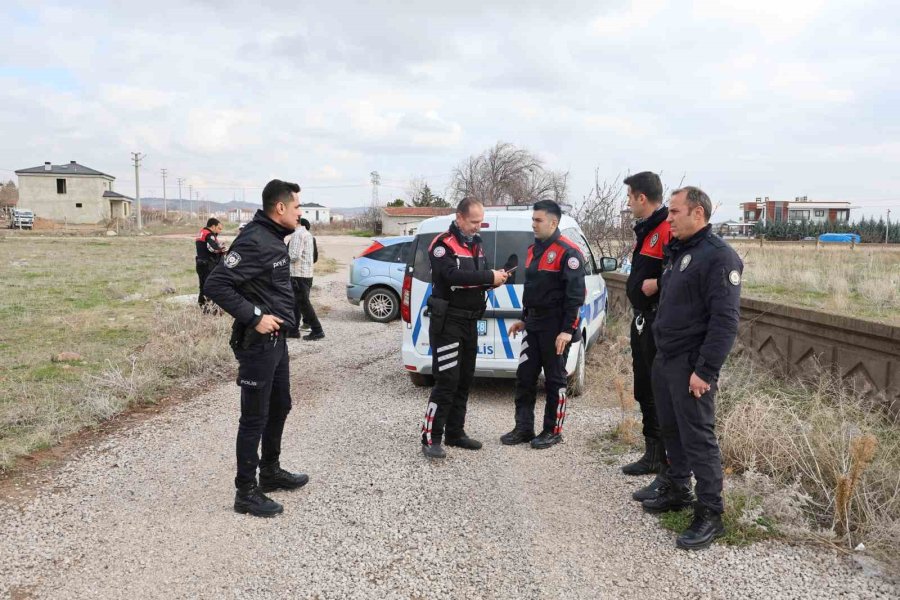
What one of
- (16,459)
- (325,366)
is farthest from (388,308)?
(16,459)

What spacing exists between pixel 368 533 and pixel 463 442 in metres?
1.58

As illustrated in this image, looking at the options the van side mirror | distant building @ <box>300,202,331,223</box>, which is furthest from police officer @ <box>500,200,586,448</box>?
distant building @ <box>300,202,331,223</box>

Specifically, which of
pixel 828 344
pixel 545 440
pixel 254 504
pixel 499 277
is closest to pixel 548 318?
pixel 499 277

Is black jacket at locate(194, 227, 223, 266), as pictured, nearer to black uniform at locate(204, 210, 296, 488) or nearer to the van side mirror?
the van side mirror

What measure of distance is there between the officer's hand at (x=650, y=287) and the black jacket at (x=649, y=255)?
29 millimetres

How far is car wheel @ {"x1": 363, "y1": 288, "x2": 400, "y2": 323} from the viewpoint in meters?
11.9

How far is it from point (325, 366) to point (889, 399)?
5941 mm

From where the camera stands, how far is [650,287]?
4348 millimetres

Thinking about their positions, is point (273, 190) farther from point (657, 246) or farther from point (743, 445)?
point (743, 445)

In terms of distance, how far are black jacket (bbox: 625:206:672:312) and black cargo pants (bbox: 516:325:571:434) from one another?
0.85 meters

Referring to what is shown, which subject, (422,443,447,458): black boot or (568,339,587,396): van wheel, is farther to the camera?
(568,339,587,396): van wheel

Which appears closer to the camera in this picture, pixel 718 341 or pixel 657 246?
pixel 718 341

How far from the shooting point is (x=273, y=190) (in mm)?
3961

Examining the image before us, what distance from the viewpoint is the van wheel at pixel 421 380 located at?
7.11 metres
